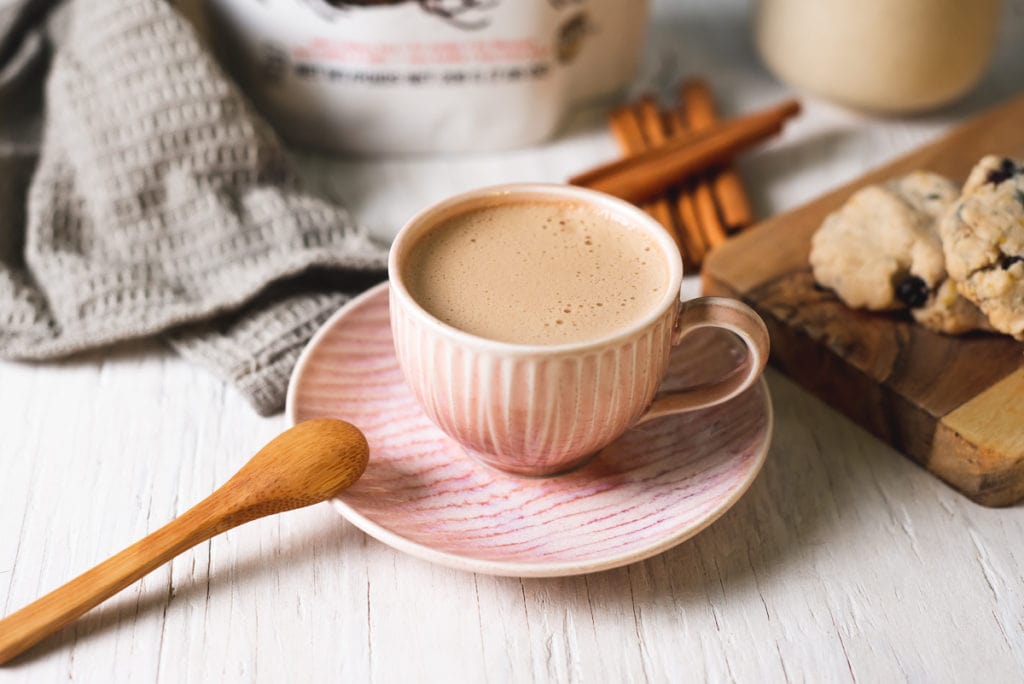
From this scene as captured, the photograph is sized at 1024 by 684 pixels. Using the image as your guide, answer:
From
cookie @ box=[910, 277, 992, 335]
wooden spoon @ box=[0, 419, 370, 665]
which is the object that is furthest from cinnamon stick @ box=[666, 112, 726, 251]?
wooden spoon @ box=[0, 419, 370, 665]

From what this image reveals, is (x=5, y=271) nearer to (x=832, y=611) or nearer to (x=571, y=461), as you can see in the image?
(x=571, y=461)

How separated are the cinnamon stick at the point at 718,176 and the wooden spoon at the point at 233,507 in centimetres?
50

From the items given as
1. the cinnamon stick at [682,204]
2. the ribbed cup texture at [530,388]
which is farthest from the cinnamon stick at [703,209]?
the ribbed cup texture at [530,388]

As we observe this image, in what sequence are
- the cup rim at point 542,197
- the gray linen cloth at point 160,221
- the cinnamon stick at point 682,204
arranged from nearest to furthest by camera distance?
the cup rim at point 542,197 < the gray linen cloth at point 160,221 < the cinnamon stick at point 682,204

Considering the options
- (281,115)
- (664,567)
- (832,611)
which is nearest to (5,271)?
(281,115)

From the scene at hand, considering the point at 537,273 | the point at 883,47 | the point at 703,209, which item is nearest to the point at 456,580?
the point at 537,273

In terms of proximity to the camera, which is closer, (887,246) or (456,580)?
(456,580)

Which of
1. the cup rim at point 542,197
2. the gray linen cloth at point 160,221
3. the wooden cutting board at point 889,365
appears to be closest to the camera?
the cup rim at point 542,197

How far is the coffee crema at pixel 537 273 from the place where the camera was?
0.65 meters

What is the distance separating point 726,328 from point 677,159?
389mm

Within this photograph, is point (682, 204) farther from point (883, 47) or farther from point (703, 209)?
point (883, 47)

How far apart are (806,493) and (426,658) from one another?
0.32m

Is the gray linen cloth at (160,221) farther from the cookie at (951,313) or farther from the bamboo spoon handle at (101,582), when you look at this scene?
→ the cookie at (951,313)

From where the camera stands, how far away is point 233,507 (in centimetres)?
66
